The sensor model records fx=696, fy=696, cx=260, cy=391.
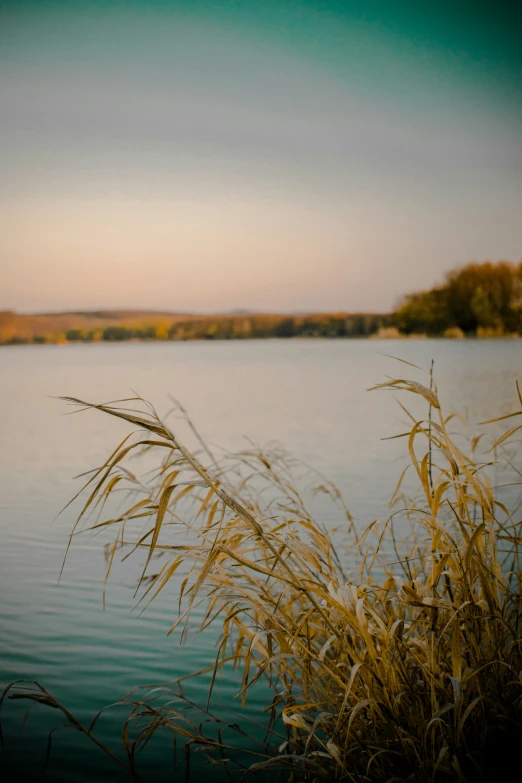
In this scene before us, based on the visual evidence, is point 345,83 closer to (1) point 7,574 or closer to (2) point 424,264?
(2) point 424,264

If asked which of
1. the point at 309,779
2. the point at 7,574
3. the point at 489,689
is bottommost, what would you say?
the point at 7,574

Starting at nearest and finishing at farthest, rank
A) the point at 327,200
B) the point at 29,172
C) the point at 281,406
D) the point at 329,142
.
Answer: the point at 281,406 < the point at 29,172 < the point at 329,142 < the point at 327,200

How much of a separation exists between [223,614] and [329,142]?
2393 centimetres

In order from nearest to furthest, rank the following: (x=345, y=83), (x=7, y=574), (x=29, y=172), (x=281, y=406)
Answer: (x=7, y=574), (x=281, y=406), (x=345, y=83), (x=29, y=172)

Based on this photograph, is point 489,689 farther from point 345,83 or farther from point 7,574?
point 345,83

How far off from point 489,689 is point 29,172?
2392cm

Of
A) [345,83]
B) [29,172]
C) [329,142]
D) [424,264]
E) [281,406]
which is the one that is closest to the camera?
[281,406]

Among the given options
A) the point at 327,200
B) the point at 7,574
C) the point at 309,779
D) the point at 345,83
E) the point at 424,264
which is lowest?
the point at 7,574

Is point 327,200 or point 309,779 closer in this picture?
point 309,779

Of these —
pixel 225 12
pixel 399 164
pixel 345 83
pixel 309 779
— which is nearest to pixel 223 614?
pixel 309 779

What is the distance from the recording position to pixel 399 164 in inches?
1075

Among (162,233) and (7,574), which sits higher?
(162,233)

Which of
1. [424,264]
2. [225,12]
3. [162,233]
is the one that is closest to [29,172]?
[162,233]

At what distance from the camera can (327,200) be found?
27172mm
